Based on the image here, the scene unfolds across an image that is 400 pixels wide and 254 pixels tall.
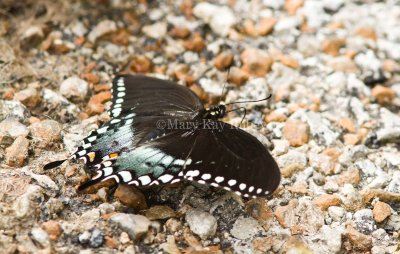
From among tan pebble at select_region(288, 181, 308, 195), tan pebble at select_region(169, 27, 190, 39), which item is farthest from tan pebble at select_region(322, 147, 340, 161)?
tan pebble at select_region(169, 27, 190, 39)

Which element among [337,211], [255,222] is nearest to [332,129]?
[337,211]

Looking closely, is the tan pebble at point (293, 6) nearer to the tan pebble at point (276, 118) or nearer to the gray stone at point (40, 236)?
the tan pebble at point (276, 118)

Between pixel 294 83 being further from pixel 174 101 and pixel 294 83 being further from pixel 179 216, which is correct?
pixel 179 216

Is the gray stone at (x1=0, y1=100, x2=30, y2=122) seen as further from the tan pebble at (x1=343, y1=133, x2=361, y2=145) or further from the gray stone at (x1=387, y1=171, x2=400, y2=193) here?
the gray stone at (x1=387, y1=171, x2=400, y2=193)

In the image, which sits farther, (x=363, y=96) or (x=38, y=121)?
(x=363, y=96)

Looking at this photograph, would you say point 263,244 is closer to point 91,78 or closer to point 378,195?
point 378,195

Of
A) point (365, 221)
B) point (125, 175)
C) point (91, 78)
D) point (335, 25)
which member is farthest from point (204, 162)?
point (335, 25)
